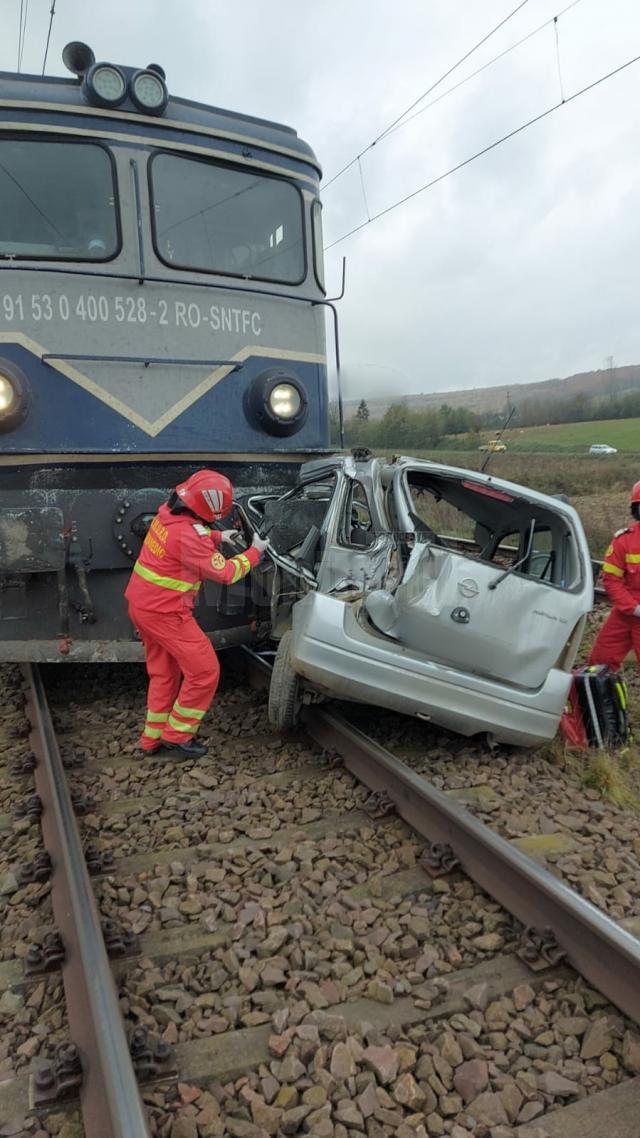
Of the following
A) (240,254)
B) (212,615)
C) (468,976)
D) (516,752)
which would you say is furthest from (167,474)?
(468,976)

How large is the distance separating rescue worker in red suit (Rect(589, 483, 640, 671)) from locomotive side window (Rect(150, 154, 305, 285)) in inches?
125

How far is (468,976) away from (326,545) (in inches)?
109

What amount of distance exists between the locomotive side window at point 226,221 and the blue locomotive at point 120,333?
1 centimetres

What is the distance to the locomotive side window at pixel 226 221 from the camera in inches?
229

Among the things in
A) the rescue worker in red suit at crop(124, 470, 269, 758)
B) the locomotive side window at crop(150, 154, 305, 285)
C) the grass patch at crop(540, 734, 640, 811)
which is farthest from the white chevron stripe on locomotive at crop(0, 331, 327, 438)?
the grass patch at crop(540, 734, 640, 811)

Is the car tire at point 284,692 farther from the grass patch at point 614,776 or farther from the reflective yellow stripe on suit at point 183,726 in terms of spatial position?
the grass patch at point 614,776

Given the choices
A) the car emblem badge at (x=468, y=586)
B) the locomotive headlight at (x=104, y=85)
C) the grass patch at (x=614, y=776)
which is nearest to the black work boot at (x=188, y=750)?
the car emblem badge at (x=468, y=586)

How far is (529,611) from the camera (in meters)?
4.37

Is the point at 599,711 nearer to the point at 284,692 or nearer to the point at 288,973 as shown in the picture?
the point at 284,692

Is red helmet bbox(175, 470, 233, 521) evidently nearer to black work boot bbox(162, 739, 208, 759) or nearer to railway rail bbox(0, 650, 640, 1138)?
black work boot bbox(162, 739, 208, 759)

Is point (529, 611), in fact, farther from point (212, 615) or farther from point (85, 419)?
point (85, 419)

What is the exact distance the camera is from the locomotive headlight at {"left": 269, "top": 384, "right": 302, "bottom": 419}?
607cm

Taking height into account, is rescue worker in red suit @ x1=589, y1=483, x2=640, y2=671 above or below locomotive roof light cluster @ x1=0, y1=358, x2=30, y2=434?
below

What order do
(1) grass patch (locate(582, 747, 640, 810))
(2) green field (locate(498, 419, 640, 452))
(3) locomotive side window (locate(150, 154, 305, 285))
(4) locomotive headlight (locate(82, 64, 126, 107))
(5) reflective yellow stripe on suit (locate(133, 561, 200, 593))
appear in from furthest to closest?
1. (2) green field (locate(498, 419, 640, 452))
2. (3) locomotive side window (locate(150, 154, 305, 285))
3. (4) locomotive headlight (locate(82, 64, 126, 107))
4. (5) reflective yellow stripe on suit (locate(133, 561, 200, 593))
5. (1) grass patch (locate(582, 747, 640, 810))
